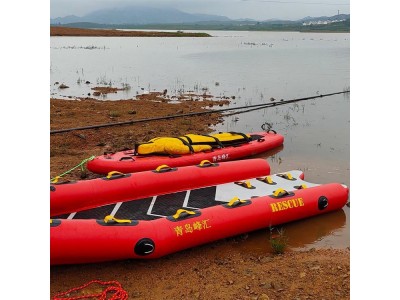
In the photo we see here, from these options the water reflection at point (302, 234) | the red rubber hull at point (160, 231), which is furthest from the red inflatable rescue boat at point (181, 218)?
the water reflection at point (302, 234)

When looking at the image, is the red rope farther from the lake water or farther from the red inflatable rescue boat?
the lake water

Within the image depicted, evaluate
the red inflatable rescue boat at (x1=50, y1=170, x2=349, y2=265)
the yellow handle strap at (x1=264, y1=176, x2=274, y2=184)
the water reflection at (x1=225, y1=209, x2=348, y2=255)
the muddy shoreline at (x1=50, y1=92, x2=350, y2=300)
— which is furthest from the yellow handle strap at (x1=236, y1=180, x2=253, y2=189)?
the muddy shoreline at (x1=50, y1=92, x2=350, y2=300)

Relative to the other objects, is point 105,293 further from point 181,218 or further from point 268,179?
point 268,179

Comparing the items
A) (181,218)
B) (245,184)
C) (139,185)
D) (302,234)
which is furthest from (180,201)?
(302,234)

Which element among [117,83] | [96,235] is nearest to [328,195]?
[96,235]

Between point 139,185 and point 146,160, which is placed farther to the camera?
point 146,160

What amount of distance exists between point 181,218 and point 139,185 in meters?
1.24

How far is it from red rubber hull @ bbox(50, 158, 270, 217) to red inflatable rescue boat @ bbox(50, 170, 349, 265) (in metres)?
0.09

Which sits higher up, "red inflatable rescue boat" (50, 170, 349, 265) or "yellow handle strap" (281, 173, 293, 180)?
"yellow handle strap" (281, 173, 293, 180)

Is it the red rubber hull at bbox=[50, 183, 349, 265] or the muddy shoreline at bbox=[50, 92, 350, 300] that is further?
the red rubber hull at bbox=[50, 183, 349, 265]

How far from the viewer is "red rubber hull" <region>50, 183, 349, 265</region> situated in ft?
13.4

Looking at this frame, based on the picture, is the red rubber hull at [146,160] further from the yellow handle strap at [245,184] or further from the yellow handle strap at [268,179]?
the yellow handle strap at [268,179]

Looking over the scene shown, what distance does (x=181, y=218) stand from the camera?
465 centimetres

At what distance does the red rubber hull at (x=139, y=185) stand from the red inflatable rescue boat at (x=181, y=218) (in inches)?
3.5
